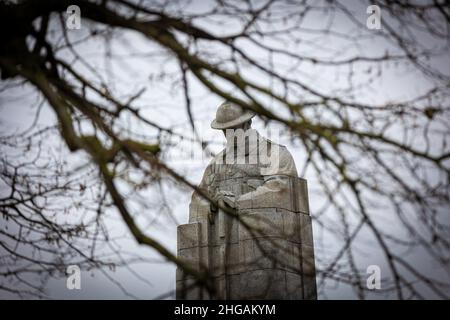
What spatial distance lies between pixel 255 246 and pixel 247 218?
2.07ft

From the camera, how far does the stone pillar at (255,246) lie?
8734mm

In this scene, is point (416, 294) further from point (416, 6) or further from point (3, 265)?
point (3, 265)

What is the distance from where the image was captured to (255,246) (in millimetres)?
9008

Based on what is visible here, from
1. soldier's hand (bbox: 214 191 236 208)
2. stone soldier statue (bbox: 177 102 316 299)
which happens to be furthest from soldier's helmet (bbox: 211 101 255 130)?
soldier's hand (bbox: 214 191 236 208)

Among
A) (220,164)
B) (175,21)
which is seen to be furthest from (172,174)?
(220,164)

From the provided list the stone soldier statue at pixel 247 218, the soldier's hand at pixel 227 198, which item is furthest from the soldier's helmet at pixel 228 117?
the soldier's hand at pixel 227 198

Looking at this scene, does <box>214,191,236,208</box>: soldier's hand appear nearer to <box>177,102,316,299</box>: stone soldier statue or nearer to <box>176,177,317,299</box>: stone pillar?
<box>177,102,316,299</box>: stone soldier statue

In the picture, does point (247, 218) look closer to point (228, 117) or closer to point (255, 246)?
point (255, 246)

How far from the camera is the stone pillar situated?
28.7ft

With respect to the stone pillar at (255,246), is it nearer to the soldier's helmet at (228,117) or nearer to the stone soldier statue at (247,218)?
the stone soldier statue at (247,218)

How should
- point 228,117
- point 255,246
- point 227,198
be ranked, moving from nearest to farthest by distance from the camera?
point 255,246 → point 227,198 → point 228,117

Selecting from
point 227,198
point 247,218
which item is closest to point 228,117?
point 227,198

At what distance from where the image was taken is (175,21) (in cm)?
539

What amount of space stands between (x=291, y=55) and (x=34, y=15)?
225cm
